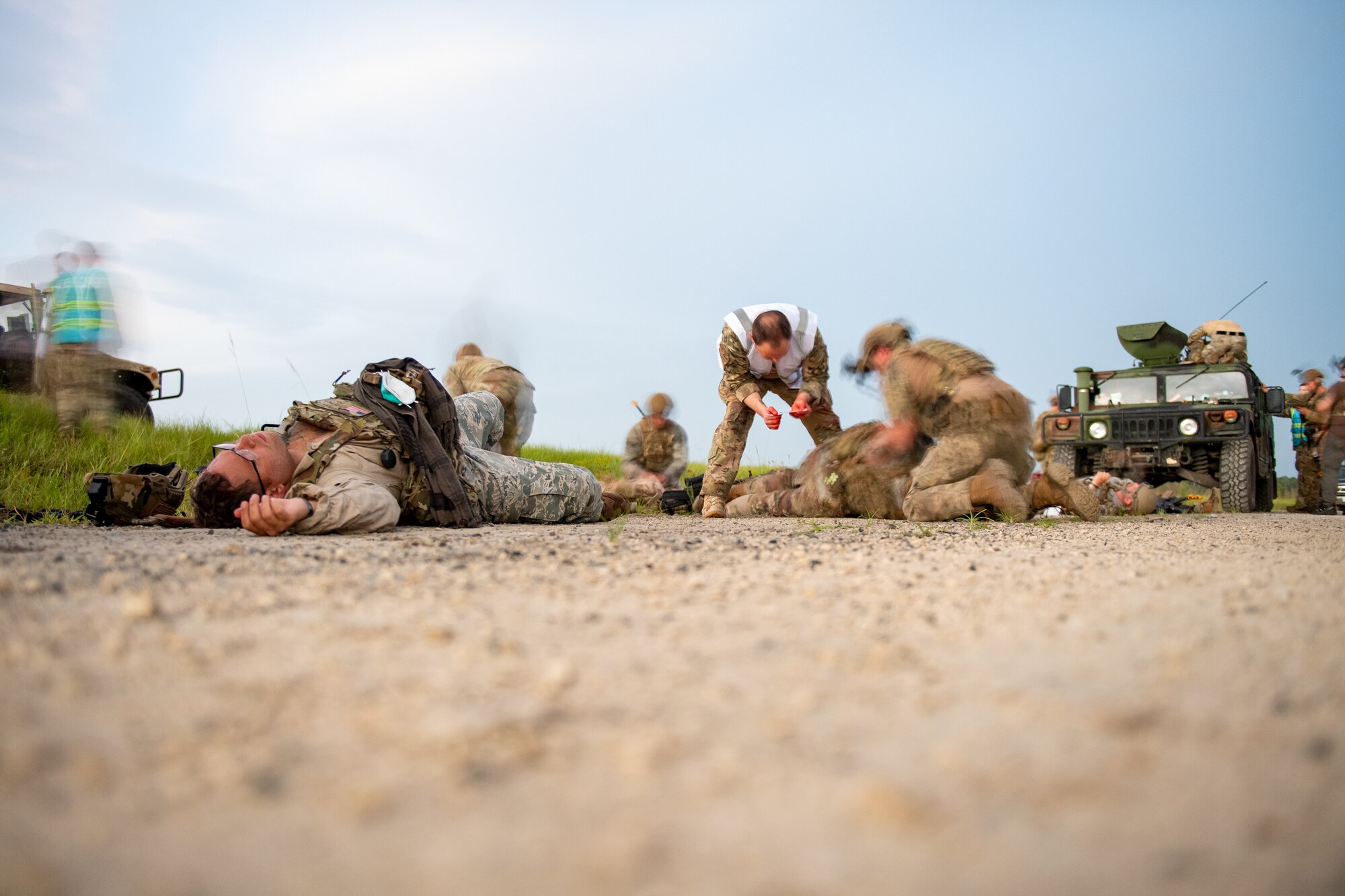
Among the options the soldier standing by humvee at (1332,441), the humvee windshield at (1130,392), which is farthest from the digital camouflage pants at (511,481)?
the soldier standing by humvee at (1332,441)

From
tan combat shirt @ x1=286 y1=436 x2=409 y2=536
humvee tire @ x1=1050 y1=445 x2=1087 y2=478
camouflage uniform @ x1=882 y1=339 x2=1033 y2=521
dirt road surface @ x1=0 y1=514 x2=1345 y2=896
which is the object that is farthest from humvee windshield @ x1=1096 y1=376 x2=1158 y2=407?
dirt road surface @ x1=0 y1=514 x2=1345 y2=896

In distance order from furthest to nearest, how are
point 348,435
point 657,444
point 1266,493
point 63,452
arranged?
point 1266,493, point 657,444, point 63,452, point 348,435

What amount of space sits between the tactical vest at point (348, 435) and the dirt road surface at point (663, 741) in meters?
1.96

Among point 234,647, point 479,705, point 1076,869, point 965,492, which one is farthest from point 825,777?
point 965,492

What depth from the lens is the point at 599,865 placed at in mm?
725

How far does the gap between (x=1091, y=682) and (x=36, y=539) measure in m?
3.64

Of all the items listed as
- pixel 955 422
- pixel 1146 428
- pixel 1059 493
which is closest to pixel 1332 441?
pixel 1146 428

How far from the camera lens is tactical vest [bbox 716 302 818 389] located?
6410mm

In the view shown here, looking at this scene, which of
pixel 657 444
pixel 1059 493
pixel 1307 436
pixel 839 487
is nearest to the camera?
pixel 1059 493

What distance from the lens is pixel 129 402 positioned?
8656mm

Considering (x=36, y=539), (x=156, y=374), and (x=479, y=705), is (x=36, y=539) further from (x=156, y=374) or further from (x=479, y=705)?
(x=156, y=374)

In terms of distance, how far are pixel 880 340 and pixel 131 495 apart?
4790mm

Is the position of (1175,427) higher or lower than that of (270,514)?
higher

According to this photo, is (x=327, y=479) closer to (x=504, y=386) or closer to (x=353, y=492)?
(x=353, y=492)
